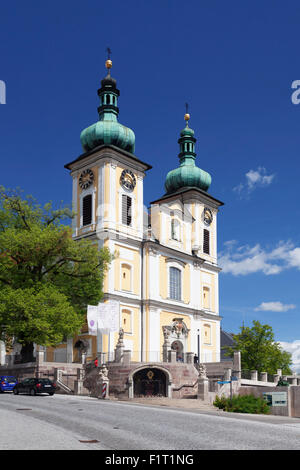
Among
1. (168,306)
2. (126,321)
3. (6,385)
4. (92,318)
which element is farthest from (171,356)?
(168,306)

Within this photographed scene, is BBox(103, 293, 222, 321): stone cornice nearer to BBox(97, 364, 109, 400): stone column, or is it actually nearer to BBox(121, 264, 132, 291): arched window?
BBox(121, 264, 132, 291): arched window

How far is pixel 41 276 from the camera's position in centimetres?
3716

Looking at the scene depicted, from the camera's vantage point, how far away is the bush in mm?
25703

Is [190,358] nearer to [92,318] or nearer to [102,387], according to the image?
[92,318]

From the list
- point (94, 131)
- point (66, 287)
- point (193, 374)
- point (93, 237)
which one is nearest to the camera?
point (193, 374)

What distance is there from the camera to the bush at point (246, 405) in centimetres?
2570

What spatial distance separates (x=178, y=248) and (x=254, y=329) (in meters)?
13.0

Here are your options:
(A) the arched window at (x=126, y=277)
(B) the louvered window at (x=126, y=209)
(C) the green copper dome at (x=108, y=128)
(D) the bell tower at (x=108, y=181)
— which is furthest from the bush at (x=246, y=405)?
(C) the green copper dome at (x=108, y=128)

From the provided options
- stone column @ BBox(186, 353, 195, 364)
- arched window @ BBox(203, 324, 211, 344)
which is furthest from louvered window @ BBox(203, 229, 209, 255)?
stone column @ BBox(186, 353, 195, 364)

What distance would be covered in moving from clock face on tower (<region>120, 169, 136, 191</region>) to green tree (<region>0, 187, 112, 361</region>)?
10.2 metres

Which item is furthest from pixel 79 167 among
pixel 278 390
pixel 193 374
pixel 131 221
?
pixel 278 390

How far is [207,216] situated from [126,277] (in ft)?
47.8

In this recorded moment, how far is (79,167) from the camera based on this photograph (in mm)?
50031
